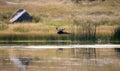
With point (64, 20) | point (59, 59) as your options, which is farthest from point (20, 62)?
point (64, 20)

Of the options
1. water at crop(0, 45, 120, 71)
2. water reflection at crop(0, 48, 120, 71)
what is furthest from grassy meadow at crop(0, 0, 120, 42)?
water reflection at crop(0, 48, 120, 71)

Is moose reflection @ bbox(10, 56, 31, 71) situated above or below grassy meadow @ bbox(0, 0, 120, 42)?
above

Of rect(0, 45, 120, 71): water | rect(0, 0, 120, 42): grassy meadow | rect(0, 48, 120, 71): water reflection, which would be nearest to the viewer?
rect(0, 48, 120, 71): water reflection

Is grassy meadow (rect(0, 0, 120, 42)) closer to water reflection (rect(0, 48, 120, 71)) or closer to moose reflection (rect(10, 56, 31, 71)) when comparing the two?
water reflection (rect(0, 48, 120, 71))

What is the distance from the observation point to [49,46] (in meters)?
41.2

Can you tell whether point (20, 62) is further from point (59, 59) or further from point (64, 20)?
point (64, 20)

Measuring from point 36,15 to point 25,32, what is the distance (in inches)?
556

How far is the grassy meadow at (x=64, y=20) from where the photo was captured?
168 feet

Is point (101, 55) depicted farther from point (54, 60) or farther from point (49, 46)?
point (49, 46)

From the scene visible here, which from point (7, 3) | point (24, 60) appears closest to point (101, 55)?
point (24, 60)

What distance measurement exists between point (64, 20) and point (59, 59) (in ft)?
124

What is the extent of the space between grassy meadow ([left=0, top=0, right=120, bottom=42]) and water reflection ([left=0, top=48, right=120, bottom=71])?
903cm

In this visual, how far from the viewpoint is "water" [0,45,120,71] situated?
27594 mm

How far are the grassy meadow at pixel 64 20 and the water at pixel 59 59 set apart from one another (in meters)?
8.17
